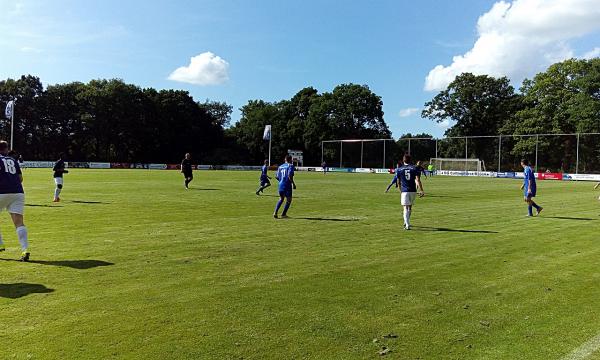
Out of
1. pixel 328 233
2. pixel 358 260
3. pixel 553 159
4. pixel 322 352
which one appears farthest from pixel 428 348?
pixel 553 159

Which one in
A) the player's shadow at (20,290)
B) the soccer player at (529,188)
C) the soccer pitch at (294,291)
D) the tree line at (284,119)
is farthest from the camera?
the tree line at (284,119)

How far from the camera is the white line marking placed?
4.52 meters

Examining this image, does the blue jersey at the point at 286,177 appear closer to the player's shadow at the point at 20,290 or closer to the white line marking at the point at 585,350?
the player's shadow at the point at 20,290

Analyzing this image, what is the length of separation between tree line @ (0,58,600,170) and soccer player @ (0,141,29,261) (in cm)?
6528

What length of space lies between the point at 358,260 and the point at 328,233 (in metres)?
3.22

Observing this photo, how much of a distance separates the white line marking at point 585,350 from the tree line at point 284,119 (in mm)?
64047

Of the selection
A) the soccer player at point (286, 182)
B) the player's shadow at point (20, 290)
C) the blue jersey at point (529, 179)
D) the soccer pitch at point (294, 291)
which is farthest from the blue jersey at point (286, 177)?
the player's shadow at point (20, 290)

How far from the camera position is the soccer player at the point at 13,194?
8.06 metres

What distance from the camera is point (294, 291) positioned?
6.52 meters

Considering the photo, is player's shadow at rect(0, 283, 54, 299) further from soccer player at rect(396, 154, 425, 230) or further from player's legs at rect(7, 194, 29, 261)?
soccer player at rect(396, 154, 425, 230)

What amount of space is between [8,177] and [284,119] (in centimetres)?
8915

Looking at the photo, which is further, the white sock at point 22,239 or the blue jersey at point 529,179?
the blue jersey at point 529,179

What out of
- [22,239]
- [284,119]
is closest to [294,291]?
[22,239]

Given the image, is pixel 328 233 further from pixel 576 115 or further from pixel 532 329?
pixel 576 115
